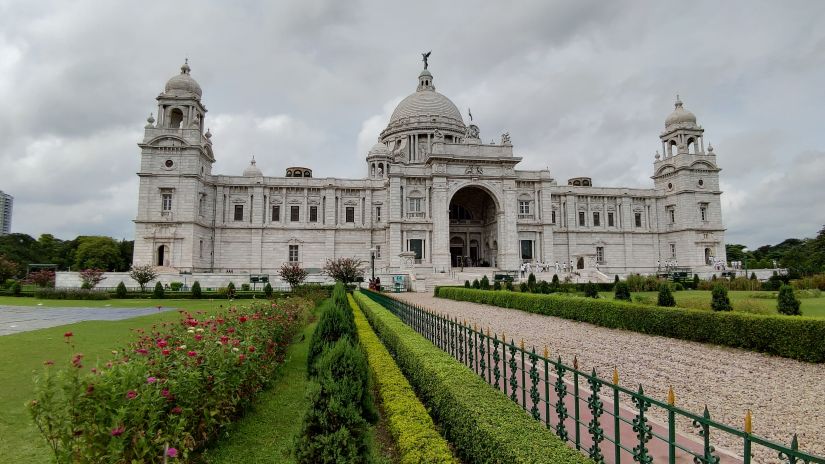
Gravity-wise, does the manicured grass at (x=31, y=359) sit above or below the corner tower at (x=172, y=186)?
below

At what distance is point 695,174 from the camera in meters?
49.4

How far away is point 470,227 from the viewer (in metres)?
50.3

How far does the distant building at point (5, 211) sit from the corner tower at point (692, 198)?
139 metres

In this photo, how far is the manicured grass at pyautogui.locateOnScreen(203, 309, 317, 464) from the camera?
16.8 ft

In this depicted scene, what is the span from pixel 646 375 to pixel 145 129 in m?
43.7

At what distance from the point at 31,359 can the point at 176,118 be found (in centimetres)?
3907

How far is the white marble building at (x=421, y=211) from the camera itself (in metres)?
40.0

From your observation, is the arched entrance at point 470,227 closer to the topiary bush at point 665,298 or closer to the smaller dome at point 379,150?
the smaller dome at point 379,150

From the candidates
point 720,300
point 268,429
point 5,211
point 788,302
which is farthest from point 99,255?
point 5,211

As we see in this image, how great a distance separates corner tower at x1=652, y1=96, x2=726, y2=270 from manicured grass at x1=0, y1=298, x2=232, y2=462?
50.7 meters

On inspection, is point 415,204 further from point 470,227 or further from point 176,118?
point 176,118

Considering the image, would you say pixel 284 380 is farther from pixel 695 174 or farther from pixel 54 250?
pixel 54 250

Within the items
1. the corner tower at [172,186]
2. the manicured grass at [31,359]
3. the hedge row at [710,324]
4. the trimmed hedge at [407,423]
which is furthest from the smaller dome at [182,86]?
the trimmed hedge at [407,423]

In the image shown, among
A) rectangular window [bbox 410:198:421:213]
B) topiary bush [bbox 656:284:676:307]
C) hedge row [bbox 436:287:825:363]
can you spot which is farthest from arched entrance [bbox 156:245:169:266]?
topiary bush [bbox 656:284:676:307]
